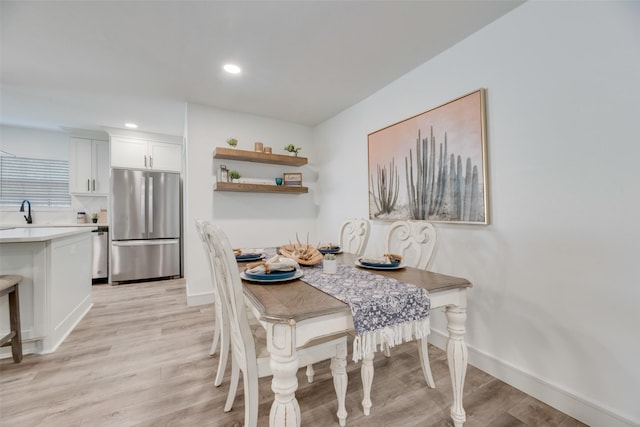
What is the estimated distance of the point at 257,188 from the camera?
349 centimetres

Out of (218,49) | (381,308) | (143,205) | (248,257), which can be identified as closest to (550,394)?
(381,308)

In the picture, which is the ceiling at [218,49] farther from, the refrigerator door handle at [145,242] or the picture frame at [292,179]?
the refrigerator door handle at [145,242]

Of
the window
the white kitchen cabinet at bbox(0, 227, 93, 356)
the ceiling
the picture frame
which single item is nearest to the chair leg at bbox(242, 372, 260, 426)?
the white kitchen cabinet at bbox(0, 227, 93, 356)

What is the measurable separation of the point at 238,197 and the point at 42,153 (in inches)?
150

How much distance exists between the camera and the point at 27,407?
1.52 meters

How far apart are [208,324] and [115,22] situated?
267 centimetres

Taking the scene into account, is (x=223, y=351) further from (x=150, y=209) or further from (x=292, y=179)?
(x=150, y=209)

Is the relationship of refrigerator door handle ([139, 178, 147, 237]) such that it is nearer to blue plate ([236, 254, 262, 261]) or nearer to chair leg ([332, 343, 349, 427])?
blue plate ([236, 254, 262, 261])

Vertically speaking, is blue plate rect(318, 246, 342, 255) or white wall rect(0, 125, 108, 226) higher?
white wall rect(0, 125, 108, 226)

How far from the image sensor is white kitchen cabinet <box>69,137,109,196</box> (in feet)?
14.5

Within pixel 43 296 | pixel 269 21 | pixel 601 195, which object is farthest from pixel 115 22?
pixel 601 195

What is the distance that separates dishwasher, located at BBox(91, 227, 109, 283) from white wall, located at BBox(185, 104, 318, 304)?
71.1 inches

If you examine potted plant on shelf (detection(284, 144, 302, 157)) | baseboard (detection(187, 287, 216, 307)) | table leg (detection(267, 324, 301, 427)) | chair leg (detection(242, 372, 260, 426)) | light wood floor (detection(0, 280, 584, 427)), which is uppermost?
potted plant on shelf (detection(284, 144, 302, 157))

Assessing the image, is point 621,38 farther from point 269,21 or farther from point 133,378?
point 133,378
